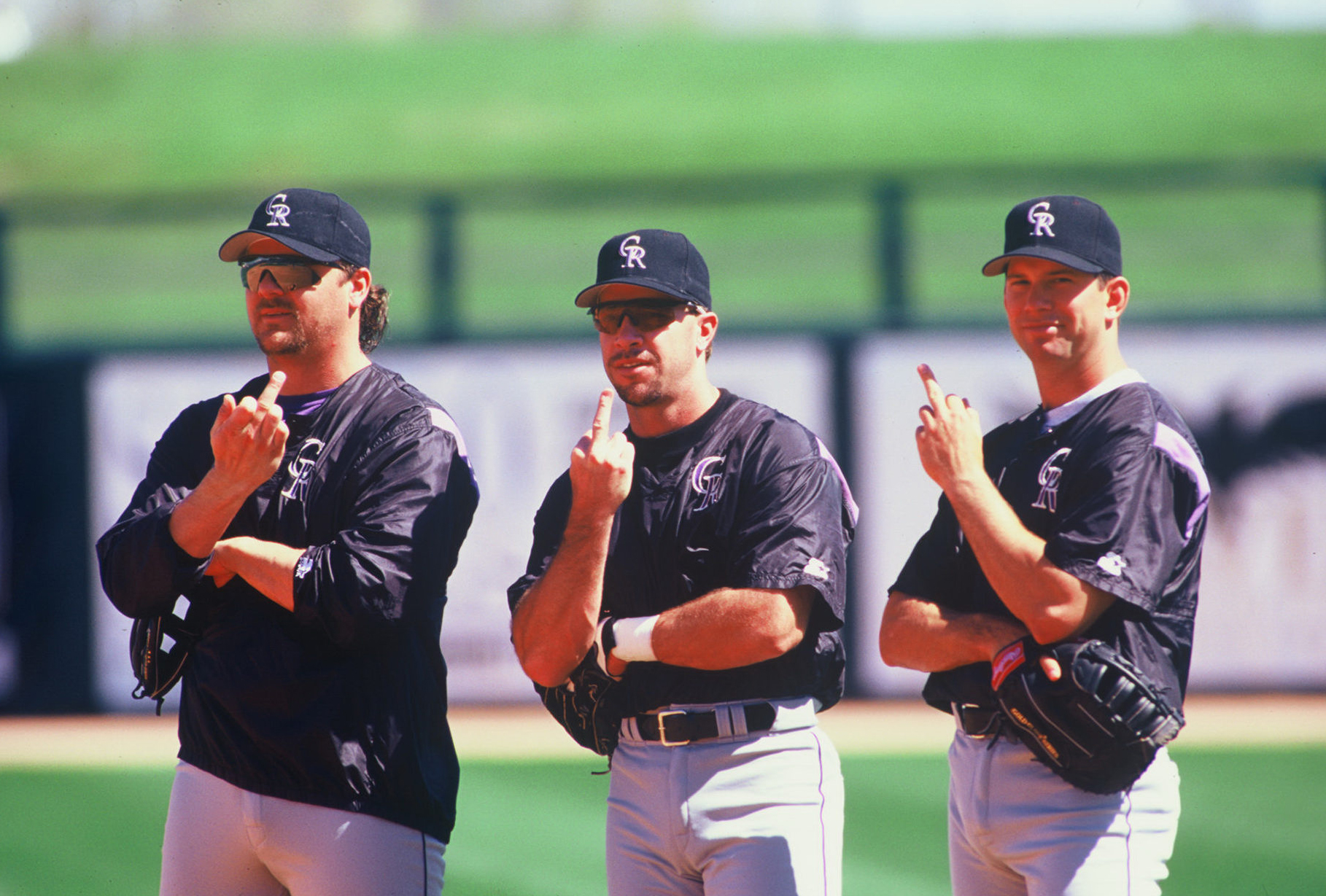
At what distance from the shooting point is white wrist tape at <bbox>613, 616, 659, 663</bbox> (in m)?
3.02

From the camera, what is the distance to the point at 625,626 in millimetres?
3061

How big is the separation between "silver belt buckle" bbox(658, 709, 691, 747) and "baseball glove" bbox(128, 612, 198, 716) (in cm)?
108

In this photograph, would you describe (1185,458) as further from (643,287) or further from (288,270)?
(288,270)

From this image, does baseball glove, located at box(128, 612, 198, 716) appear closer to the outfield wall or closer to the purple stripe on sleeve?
the purple stripe on sleeve

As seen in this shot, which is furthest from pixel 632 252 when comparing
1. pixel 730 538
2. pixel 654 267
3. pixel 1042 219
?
pixel 1042 219

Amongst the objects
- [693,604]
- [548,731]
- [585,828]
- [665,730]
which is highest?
[693,604]

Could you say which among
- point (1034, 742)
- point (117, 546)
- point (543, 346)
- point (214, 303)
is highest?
point (214, 303)

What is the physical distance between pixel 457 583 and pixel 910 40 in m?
14.6

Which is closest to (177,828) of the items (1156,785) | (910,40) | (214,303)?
(1156,785)

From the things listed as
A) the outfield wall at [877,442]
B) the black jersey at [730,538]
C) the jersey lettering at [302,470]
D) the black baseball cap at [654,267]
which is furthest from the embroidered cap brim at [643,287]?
the outfield wall at [877,442]

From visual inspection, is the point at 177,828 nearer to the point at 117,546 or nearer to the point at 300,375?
the point at 117,546

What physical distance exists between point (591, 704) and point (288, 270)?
4.01ft

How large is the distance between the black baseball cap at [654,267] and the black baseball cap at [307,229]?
556mm

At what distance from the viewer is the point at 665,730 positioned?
3.06 meters
